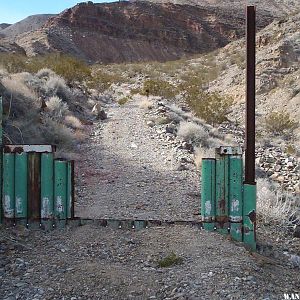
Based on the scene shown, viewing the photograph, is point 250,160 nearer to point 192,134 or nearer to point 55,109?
point 192,134

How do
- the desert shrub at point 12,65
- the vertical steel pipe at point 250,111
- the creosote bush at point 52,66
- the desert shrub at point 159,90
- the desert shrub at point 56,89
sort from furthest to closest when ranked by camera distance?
the desert shrub at point 159,90
the creosote bush at point 52,66
the desert shrub at point 12,65
the desert shrub at point 56,89
the vertical steel pipe at point 250,111

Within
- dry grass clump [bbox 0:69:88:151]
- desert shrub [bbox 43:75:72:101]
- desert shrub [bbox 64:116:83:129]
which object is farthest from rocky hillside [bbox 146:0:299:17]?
dry grass clump [bbox 0:69:88:151]

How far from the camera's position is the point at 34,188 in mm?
6387

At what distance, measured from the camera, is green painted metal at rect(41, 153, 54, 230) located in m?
6.36

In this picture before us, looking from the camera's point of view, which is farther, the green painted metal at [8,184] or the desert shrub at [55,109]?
the desert shrub at [55,109]

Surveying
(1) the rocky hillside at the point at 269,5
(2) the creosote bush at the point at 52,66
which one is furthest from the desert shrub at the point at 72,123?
(1) the rocky hillside at the point at 269,5

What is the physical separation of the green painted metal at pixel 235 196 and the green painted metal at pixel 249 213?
49mm

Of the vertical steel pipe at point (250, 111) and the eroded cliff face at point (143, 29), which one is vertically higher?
the eroded cliff face at point (143, 29)

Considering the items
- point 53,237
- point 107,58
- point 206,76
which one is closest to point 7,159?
point 53,237

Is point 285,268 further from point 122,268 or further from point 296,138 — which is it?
point 296,138

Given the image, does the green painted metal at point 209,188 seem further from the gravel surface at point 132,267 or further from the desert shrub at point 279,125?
the desert shrub at point 279,125

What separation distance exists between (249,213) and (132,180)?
406cm

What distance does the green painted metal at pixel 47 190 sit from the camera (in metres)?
6.36

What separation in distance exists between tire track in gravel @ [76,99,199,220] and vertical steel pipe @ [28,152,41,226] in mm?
1239
